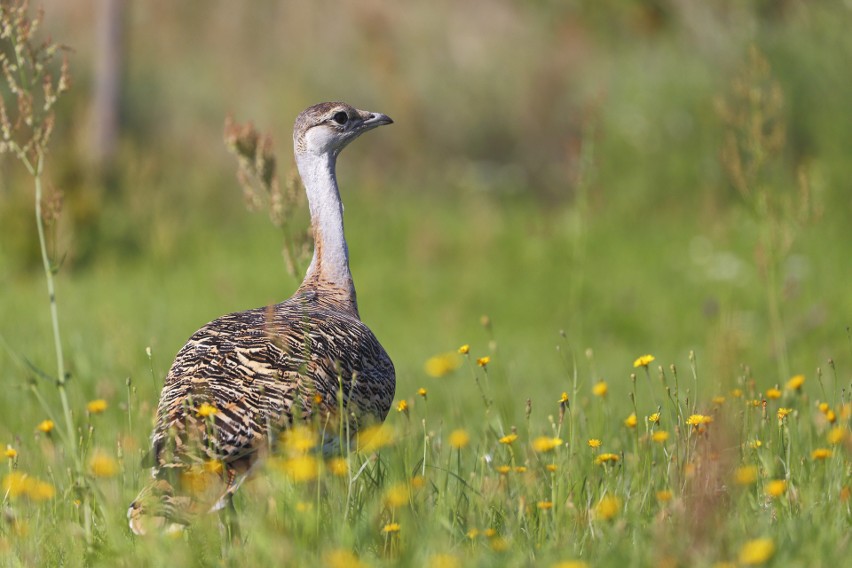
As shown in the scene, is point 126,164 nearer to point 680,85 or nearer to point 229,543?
point 680,85

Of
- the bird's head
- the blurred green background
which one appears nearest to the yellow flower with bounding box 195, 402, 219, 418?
the blurred green background

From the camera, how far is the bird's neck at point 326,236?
15.6 ft

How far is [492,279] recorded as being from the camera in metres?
11.0

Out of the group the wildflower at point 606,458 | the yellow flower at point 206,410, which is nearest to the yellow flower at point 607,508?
the wildflower at point 606,458

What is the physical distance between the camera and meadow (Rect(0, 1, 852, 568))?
3201 millimetres

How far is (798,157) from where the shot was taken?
1300 cm

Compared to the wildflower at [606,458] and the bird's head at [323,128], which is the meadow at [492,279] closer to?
the wildflower at [606,458]

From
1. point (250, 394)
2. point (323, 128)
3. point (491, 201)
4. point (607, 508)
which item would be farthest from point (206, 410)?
point (491, 201)

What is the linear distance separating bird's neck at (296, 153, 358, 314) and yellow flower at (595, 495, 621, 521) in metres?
1.66

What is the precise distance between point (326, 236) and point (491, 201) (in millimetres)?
9078

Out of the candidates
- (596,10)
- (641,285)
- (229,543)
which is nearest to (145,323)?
(641,285)

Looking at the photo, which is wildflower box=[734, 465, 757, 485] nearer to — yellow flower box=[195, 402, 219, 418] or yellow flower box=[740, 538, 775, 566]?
yellow flower box=[740, 538, 775, 566]

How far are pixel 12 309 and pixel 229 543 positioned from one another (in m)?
6.73

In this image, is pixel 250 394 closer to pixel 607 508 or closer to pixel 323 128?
pixel 607 508
